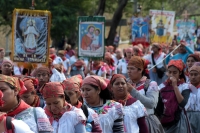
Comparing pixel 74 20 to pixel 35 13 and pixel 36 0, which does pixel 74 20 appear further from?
pixel 35 13

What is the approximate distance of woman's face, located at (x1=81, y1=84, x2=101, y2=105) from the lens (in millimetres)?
5652

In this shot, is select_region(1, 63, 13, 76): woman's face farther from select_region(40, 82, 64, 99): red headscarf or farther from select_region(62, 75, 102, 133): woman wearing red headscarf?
select_region(40, 82, 64, 99): red headscarf

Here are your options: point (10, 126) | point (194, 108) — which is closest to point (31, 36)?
point (194, 108)

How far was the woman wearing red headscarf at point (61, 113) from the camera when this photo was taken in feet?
15.9

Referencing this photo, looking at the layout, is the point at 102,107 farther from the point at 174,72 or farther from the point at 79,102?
the point at 174,72

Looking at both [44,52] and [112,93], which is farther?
[44,52]

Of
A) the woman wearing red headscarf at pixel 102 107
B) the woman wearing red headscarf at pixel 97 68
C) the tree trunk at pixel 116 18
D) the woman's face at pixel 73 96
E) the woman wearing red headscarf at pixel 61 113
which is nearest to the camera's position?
the woman wearing red headscarf at pixel 61 113

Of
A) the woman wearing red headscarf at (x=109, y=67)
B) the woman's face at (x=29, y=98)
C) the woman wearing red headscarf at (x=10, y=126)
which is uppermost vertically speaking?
the woman wearing red headscarf at (x=10, y=126)

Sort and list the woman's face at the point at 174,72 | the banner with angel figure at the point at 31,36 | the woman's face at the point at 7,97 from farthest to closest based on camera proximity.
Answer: the banner with angel figure at the point at 31,36, the woman's face at the point at 174,72, the woman's face at the point at 7,97

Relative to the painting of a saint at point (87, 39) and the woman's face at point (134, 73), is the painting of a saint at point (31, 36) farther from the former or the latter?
the woman's face at point (134, 73)

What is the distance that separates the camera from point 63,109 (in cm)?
489

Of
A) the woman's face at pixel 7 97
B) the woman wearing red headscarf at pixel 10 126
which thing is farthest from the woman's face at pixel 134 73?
the woman wearing red headscarf at pixel 10 126

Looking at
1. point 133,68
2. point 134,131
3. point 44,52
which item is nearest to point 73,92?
point 134,131

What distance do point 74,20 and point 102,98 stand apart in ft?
54.7
